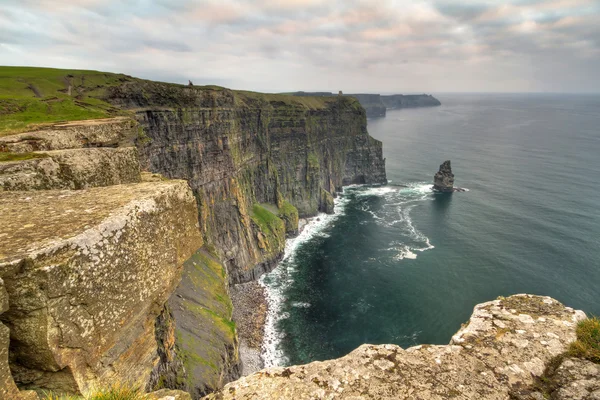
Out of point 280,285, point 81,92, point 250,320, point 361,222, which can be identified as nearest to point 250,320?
point 250,320

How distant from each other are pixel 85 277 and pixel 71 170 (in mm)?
4856

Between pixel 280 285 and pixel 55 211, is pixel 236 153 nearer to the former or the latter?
pixel 280 285

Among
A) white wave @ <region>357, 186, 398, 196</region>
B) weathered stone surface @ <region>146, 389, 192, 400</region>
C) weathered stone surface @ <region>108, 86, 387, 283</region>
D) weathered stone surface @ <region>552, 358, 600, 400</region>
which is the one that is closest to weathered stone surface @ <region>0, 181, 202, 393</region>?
weathered stone surface @ <region>146, 389, 192, 400</region>

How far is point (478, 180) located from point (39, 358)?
11449 centimetres

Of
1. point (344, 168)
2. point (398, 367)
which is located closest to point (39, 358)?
point (398, 367)

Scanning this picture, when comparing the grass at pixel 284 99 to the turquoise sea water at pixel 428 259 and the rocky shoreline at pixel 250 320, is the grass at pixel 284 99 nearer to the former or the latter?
the turquoise sea water at pixel 428 259

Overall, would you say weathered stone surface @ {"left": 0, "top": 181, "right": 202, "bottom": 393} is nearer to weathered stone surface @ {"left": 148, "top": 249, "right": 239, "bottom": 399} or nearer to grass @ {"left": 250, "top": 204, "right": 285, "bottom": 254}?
weathered stone surface @ {"left": 148, "top": 249, "right": 239, "bottom": 399}

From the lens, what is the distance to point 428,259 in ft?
185

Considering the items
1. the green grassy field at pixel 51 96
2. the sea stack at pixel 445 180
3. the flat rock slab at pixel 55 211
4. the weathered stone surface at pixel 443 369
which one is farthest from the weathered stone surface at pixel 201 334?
the sea stack at pixel 445 180

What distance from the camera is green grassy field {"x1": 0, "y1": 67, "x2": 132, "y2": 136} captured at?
22594mm

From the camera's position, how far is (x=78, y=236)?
5.49 meters

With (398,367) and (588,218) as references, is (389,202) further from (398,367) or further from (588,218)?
(398,367)

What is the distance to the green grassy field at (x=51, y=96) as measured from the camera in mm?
22594

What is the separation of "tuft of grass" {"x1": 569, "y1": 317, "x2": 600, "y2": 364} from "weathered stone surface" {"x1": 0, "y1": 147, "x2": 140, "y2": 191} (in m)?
12.9
